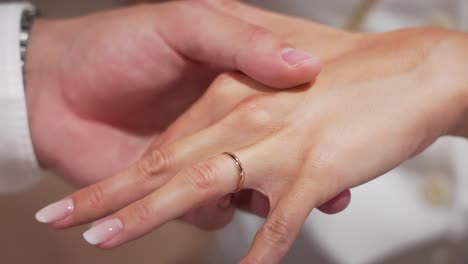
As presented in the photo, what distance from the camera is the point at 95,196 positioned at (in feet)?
1.57

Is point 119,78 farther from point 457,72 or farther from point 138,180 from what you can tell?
point 457,72

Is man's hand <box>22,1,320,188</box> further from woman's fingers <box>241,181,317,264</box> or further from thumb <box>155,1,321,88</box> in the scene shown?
woman's fingers <box>241,181,317,264</box>

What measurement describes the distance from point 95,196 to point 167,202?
0.08 metres

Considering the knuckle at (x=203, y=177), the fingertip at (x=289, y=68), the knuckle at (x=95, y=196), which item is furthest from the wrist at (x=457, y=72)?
the knuckle at (x=95, y=196)

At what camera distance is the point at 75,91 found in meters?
0.64

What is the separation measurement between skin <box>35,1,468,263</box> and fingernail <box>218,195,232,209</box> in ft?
0.30

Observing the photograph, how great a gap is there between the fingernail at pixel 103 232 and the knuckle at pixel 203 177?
0.25 ft

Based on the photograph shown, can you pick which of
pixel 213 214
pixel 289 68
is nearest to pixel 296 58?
pixel 289 68

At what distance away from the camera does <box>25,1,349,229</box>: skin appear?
559mm

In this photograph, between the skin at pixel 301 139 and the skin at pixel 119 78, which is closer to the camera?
the skin at pixel 301 139

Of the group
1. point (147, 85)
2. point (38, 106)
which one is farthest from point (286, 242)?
point (38, 106)

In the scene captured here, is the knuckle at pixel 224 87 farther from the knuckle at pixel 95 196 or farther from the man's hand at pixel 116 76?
the knuckle at pixel 95 196

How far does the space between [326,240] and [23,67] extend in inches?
19.2

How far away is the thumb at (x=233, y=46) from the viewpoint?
0.48 metres
